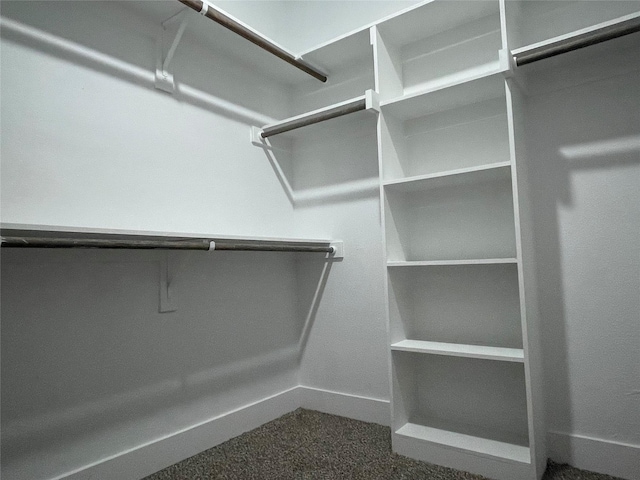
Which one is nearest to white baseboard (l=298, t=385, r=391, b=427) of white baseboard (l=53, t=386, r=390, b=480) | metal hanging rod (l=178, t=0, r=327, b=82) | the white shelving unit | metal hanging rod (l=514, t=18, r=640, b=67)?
white baseboard (l=53, t=386, r=390, b=480)

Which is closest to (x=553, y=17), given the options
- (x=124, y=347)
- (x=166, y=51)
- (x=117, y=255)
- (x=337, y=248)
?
(x=337, y=248)

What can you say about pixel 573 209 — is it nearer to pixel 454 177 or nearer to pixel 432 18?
pixel 454 177

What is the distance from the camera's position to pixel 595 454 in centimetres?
152

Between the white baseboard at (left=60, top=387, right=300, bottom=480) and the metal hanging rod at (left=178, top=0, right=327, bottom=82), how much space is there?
5.51 ft

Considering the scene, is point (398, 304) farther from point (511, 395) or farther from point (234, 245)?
point (234, 245)

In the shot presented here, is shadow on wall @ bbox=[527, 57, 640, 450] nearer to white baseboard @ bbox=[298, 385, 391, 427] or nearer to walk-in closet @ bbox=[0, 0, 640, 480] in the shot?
walk-in closet @ bbox=[0, 0, 640, 480]

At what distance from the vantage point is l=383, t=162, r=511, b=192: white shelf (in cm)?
152

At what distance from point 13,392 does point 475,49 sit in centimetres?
218

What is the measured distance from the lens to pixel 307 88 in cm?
238

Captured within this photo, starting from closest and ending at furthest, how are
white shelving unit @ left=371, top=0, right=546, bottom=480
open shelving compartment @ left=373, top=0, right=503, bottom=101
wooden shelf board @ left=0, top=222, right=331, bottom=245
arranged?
wooden shelf board @ left=0, top=222, right=331, bottom=245 → white shelving unit @ left=371, top=0, right=546, bottom=480 → open shelving compartment @ left=373, top=0, right=503, bottom=101

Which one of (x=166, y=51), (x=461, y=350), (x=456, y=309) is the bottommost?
(x=461, y=350)

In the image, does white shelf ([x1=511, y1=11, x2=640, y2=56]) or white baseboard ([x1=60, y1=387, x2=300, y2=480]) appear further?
white baseboard ([x1=60, y1=387, x2=300, y2=480])

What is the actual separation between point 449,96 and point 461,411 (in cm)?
136


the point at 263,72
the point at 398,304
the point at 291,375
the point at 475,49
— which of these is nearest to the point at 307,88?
the point at 263,72
